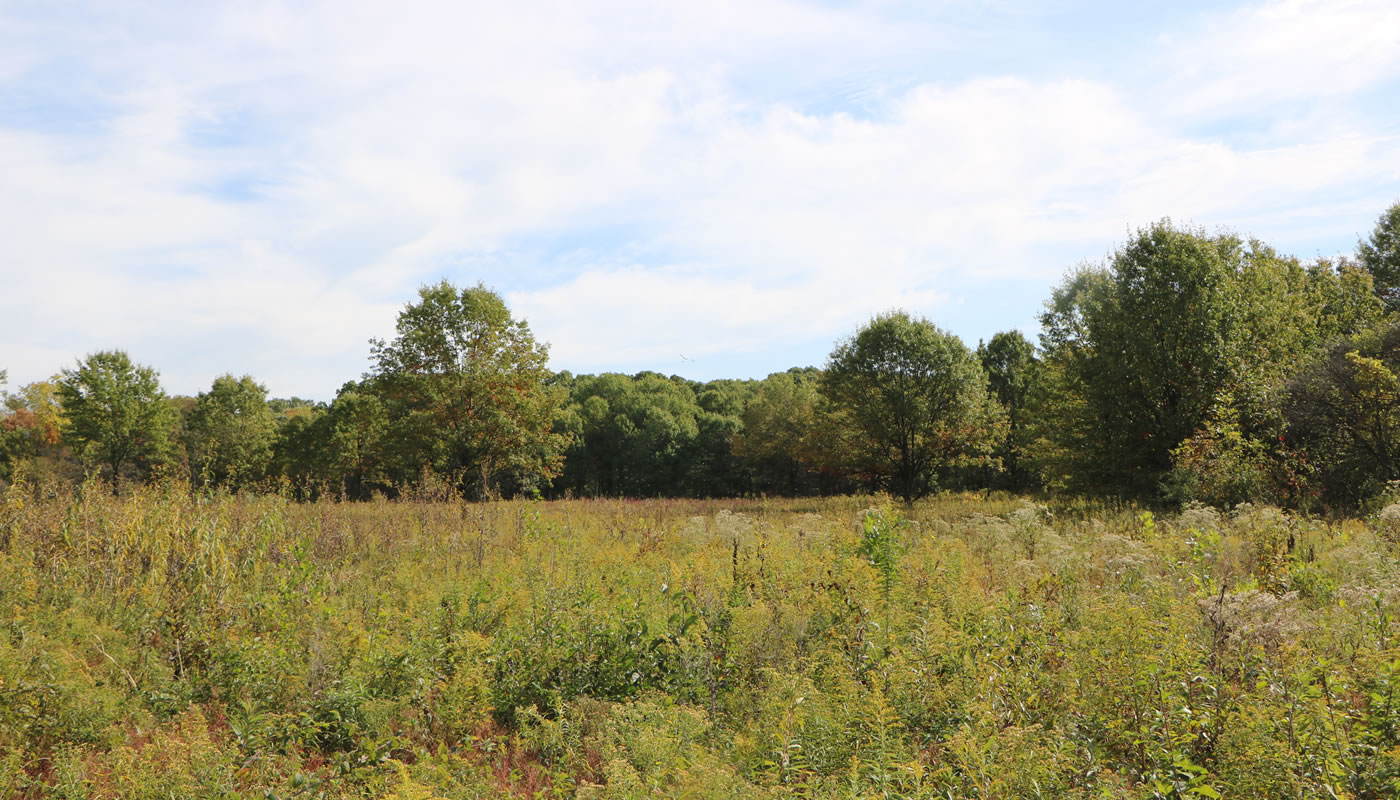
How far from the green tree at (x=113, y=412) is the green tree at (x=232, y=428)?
5.59 m

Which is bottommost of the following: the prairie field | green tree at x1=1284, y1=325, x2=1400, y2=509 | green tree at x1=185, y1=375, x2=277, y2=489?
the prairie field

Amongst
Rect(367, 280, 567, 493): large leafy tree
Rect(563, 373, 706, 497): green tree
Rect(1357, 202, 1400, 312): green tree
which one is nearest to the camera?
Rect(367, 280, 567, 493): large leafy tree

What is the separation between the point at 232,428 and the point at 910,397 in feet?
148

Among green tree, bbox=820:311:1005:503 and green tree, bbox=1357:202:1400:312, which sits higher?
green tree, bbox=1357:202:1400:312

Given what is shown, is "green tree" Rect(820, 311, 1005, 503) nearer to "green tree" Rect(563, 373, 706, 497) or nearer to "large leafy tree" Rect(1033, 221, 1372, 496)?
"large leafy tree" Rect(1033, 221, 1372, 496)

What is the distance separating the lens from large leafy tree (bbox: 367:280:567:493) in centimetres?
2600

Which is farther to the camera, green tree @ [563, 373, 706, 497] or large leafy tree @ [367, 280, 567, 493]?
green tree @ [563, 373, 706, 497]

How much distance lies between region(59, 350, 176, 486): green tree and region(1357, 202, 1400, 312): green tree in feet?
202

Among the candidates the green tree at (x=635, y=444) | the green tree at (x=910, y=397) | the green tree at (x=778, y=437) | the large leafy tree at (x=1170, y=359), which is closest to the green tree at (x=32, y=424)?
the green tree at (x=635, y=444)

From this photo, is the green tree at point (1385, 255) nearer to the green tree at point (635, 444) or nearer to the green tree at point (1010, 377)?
the green tree at point (1010, 377)

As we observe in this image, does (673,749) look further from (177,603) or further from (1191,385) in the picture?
(1191,385)

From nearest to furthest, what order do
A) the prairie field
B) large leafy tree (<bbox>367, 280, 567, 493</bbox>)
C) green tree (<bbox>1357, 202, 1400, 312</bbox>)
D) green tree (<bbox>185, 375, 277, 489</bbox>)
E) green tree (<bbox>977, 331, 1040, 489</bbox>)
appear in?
the prairie field, large leafy tree (<bbox>367, 280, 567, 493</bbox>), green tree (<bbox>1357, 202, 1400, 312</bbox>), green tree (<bbox>977, 331, 1040, 489</bbox>), green tree (<bbox>185, 375, 277, 489</bbox>)

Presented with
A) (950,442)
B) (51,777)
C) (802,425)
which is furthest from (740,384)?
(51,777)

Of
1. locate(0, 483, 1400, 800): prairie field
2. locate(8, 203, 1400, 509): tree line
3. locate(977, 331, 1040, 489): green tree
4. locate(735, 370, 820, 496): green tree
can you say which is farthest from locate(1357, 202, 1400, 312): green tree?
locate(0, 483, 1400, 800): prairie field
